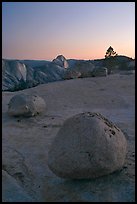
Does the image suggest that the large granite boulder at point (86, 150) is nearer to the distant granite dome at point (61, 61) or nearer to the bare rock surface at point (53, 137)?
the bare rock surface at point (53, 137)

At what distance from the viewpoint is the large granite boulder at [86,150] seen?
18.7 feet

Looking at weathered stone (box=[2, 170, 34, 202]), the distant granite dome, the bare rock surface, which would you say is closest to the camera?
weathered stone (box=[2, 170, 34, 202])

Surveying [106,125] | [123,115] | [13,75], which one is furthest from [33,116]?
[13,75]

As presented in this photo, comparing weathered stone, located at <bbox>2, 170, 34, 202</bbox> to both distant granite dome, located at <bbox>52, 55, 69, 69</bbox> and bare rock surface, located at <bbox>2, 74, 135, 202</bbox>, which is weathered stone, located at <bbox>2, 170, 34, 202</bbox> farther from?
distant granite dome, located at <bbox>52, 55, 69, 69</bbox>

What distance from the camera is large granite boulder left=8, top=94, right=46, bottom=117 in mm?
12961

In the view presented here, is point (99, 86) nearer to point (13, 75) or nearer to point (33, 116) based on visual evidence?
point (33, 116)

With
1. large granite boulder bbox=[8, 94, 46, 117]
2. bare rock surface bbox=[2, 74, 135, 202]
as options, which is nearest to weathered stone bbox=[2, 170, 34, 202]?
bare rock surface bbox=[2, 74, 135, 202]

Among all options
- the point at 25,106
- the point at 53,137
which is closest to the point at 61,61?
the point at 25,106

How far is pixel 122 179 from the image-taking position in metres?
6.09

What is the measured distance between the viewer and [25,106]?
1296 centimetres

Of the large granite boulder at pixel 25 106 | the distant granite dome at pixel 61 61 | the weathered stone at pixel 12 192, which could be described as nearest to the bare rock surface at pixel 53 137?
the weathered stone at pixel 12 192

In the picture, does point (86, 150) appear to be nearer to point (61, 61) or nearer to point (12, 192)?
point (12, 192)

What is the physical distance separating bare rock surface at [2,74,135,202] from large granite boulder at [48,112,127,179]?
1.05ft

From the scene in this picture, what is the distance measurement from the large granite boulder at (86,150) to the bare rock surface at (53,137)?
321 millimetres
